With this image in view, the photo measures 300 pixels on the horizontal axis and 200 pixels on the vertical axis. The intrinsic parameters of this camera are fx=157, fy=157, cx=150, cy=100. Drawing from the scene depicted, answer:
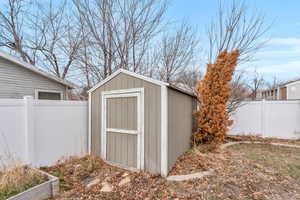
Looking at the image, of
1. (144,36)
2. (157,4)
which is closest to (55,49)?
(144,36)

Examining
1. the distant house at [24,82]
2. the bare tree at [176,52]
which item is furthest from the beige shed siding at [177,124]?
the distant house at [24,82]

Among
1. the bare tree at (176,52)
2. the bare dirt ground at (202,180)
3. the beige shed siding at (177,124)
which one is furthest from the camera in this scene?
the bare tree at (176,52)

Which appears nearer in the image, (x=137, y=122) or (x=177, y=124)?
(x=137, y=122)

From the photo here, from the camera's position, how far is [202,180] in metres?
3.09

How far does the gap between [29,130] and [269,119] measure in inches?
337

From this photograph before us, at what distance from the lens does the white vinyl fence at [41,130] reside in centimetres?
319

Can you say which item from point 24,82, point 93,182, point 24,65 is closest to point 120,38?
point 24,65

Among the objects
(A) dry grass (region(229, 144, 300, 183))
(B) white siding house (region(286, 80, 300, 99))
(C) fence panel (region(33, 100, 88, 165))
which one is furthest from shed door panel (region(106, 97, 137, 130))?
(B) white siding house (region(286, 80, 300, 99))

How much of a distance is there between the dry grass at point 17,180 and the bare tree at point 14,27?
909 centimetres

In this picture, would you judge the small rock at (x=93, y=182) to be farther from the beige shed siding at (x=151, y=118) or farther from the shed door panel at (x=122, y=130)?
the beige shed siding at (x=151, y=118)

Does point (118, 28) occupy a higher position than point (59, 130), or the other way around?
point (118, 28)

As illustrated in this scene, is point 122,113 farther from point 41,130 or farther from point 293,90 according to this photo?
point 293,90

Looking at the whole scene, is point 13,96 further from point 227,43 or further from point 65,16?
point 227,43

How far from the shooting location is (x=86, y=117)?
4.71 metres
